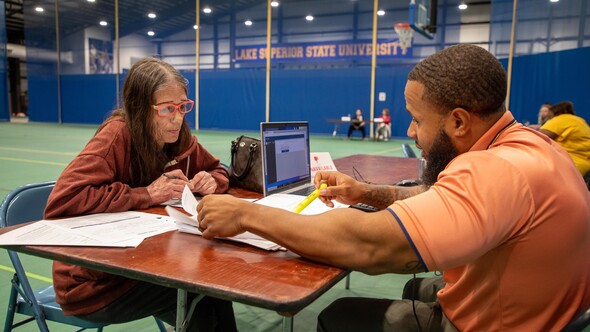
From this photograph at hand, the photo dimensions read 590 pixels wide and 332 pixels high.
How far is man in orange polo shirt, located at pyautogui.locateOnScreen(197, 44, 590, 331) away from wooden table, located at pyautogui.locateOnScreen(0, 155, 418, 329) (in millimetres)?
66

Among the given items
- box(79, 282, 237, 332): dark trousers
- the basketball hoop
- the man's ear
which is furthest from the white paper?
the basketball hoop

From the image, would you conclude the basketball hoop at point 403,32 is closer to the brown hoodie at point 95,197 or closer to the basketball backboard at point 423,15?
the basketball backboard at point 423,15

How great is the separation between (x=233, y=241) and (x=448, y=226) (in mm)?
698

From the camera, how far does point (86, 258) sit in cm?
124

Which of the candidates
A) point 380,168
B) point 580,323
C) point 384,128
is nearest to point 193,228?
point 580,323

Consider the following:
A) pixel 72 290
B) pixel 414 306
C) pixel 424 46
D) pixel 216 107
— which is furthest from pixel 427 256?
pixel 424 46

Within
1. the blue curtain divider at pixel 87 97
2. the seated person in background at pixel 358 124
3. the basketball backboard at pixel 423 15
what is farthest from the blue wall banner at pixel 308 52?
the basketball backboard at pixel 423 15

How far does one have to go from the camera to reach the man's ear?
46.4 inches

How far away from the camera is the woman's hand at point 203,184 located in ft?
7.04

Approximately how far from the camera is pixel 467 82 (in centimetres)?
115

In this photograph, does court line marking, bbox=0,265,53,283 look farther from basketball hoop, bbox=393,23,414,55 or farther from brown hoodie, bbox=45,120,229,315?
basketball hoop, bbox=393,23,414,55

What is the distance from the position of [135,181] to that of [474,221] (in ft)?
4.96

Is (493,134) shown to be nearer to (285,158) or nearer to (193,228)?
(193,228)

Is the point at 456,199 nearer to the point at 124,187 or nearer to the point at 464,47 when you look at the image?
the point at 464,47
